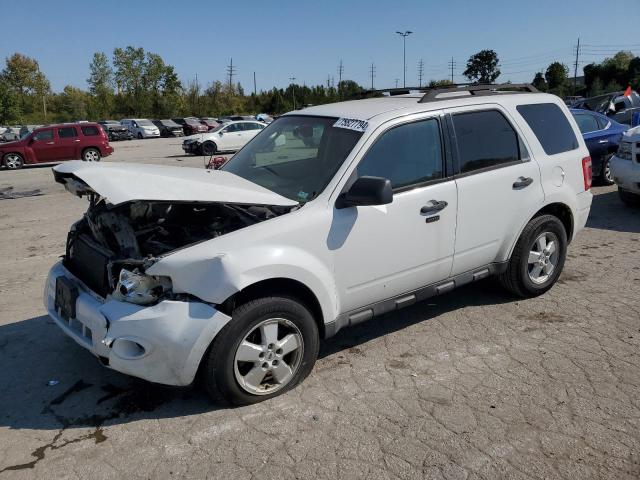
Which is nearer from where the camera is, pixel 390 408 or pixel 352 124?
pixel 390 408

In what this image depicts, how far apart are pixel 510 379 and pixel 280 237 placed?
1.85 m

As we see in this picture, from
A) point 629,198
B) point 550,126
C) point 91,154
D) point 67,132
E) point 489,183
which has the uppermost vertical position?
point 550,126

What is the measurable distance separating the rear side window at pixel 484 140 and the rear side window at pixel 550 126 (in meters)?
0.31

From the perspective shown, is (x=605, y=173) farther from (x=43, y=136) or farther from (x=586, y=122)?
(x=43, y=136)

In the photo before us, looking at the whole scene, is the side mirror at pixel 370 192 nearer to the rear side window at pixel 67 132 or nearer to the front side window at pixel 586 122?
the front side window at pixel 586 122

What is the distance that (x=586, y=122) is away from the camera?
1034 centimetres

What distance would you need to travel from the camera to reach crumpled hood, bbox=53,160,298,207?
3.17 metres

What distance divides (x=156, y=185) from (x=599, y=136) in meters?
9.48

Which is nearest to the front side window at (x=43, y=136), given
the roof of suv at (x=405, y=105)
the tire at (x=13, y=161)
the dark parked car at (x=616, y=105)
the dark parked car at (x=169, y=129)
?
the tire at (x=13, y=161)

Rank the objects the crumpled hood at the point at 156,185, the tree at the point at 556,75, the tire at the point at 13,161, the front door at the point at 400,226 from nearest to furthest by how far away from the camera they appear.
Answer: the crumpled hood at the point at 156,185
the front door at the point at 400,226
the tire at the point at 13,161
the tree at the point at 556,75

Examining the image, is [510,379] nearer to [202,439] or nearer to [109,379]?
[202,439]

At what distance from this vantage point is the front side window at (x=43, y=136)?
21391mm

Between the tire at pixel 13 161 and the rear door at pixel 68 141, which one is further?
the rear door at pixel 68 141

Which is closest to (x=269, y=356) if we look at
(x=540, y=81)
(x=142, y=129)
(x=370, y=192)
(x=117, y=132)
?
(x=370, y=192)
